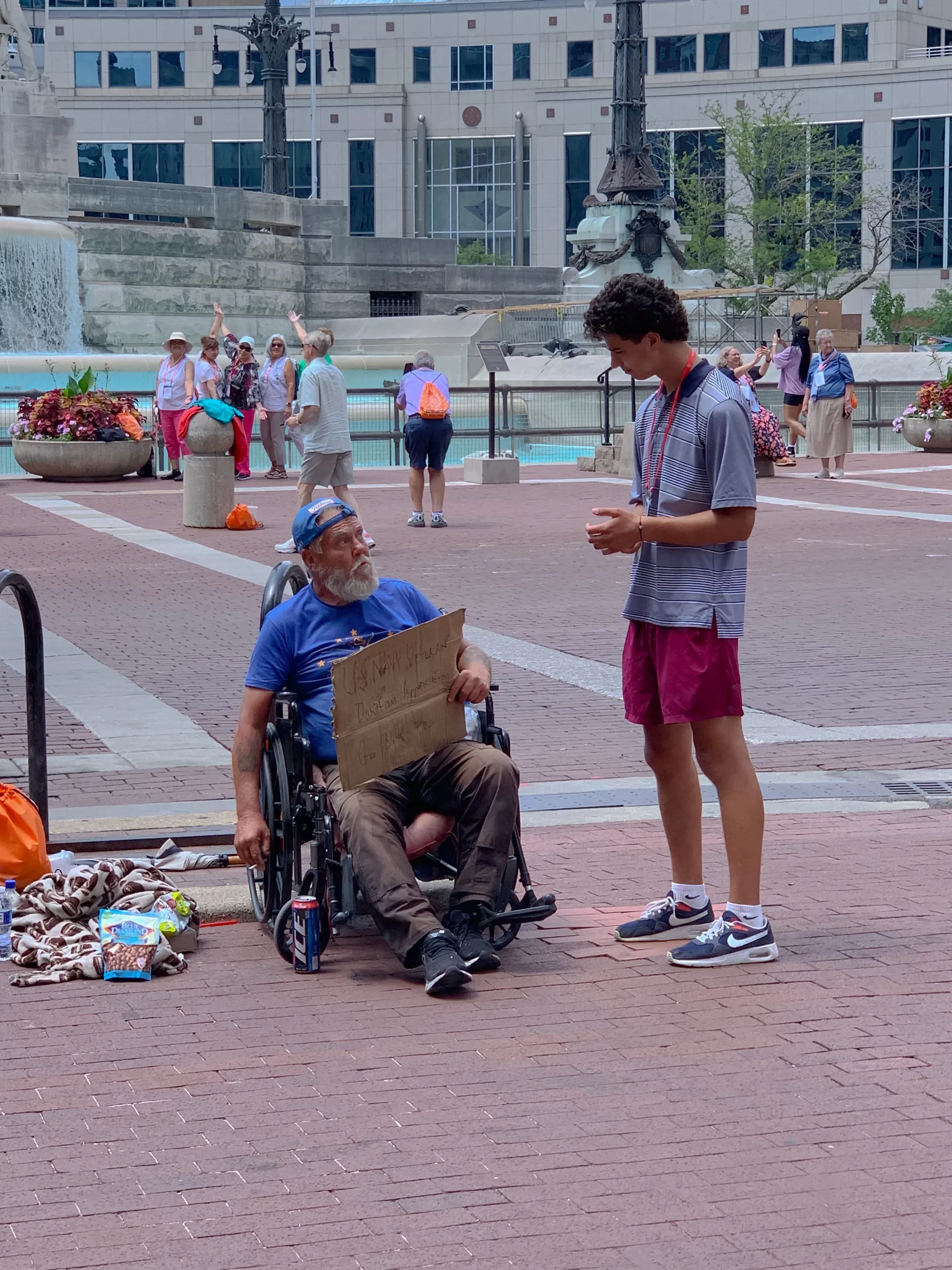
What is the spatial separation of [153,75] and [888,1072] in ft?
297

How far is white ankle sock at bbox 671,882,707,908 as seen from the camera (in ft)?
17.9

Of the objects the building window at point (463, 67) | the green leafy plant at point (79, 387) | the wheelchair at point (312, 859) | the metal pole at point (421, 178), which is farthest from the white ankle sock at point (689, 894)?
the building window at point (463, 67)

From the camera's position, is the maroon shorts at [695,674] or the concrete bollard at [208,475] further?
the concrete bollard at [208,475]

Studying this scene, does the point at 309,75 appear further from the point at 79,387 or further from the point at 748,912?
the point at 748,912

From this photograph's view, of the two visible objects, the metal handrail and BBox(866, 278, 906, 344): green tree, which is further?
BBox(866, 278, 906, 344): green tree

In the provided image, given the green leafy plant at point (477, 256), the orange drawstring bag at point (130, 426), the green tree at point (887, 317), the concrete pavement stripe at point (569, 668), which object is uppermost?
the green leafy plant at point (477, 256)

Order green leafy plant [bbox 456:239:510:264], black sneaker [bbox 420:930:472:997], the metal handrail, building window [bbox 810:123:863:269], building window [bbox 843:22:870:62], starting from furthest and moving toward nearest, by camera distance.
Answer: building window [bbox 843:22:870:62] < green leafy plant [bbox 456:239:510:264] < building window [bbox 810:123:863:269] < the metal handrail < black sneaker [bbox 420:930:472:997]

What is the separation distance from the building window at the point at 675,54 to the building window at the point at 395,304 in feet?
96.5

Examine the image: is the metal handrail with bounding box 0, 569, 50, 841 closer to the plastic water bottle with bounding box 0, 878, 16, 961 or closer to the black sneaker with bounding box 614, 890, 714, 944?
the plastic water bottle with bounding box 0, 878, 16, 961

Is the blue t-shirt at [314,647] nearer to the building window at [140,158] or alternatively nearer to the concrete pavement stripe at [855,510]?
the concrete pavement stripe at [855,510]

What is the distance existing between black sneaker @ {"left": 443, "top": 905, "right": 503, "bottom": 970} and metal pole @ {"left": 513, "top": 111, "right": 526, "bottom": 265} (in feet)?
264

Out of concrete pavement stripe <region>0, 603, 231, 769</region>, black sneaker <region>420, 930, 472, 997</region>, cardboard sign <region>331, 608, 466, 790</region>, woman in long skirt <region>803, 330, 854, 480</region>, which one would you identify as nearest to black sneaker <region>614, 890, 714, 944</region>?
black sneaker <region>420, 930, 472, 997</region>

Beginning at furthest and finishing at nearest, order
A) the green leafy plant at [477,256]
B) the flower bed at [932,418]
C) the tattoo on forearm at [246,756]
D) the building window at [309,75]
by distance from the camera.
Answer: the building window at [309,75]
the green leafy plant at [477,256]
the flower bed at [932,418]
the tattoo on forearm at [246,756]

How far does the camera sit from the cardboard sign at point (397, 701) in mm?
5203
